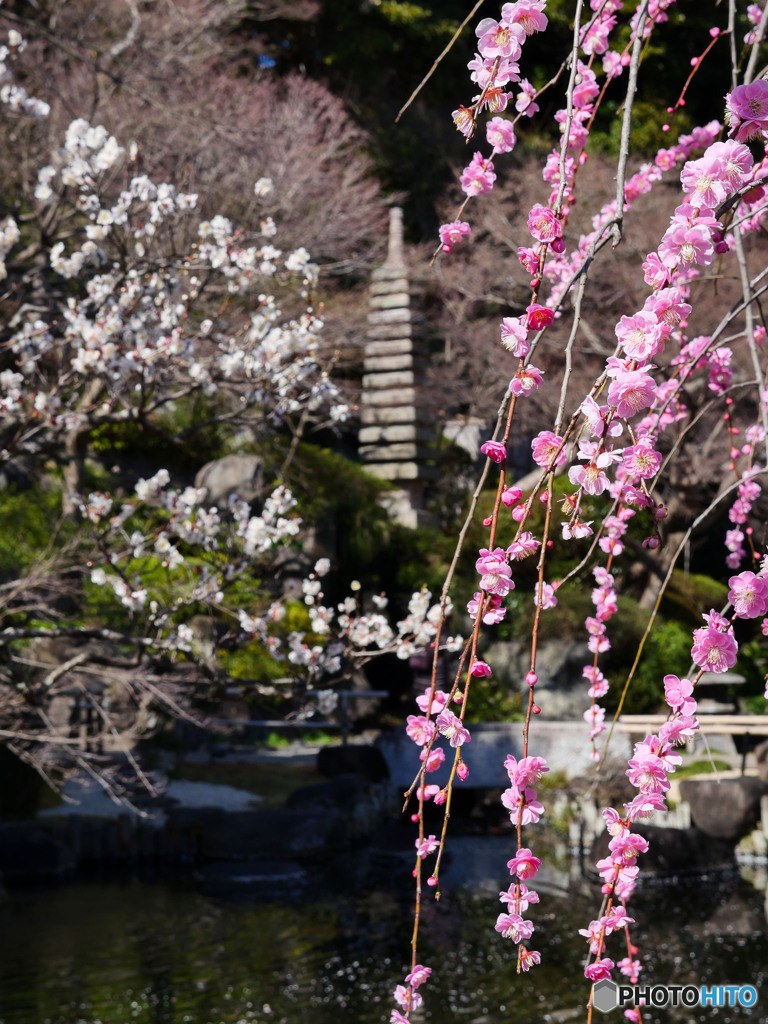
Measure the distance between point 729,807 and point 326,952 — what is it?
458cm

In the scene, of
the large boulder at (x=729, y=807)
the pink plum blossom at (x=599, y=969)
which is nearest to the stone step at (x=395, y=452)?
the large boulder at (x=729, y=807)

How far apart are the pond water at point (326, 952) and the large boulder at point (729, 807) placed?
1.00 meters

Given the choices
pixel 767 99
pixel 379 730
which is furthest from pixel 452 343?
pixel 767 99

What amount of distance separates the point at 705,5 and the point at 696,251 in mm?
19770

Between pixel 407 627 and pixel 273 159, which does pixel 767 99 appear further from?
pixel 273 159

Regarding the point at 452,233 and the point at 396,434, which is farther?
the point at 396,434

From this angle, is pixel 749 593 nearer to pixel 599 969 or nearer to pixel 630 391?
pixel 630 391

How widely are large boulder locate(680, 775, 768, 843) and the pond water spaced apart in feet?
3.27

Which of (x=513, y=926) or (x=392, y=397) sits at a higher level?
(x=392, y=397)

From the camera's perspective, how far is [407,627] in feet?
18.8

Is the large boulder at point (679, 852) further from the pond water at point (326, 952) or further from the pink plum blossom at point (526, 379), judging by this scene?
the pink plum blossom at point (526, 379)

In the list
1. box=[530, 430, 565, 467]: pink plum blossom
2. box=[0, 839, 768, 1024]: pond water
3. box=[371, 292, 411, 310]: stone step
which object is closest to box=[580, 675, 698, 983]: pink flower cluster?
box=[530, 430, 565, 467]: pink plum blossom

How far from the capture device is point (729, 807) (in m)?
9.42

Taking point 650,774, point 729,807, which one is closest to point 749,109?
point 650,774
